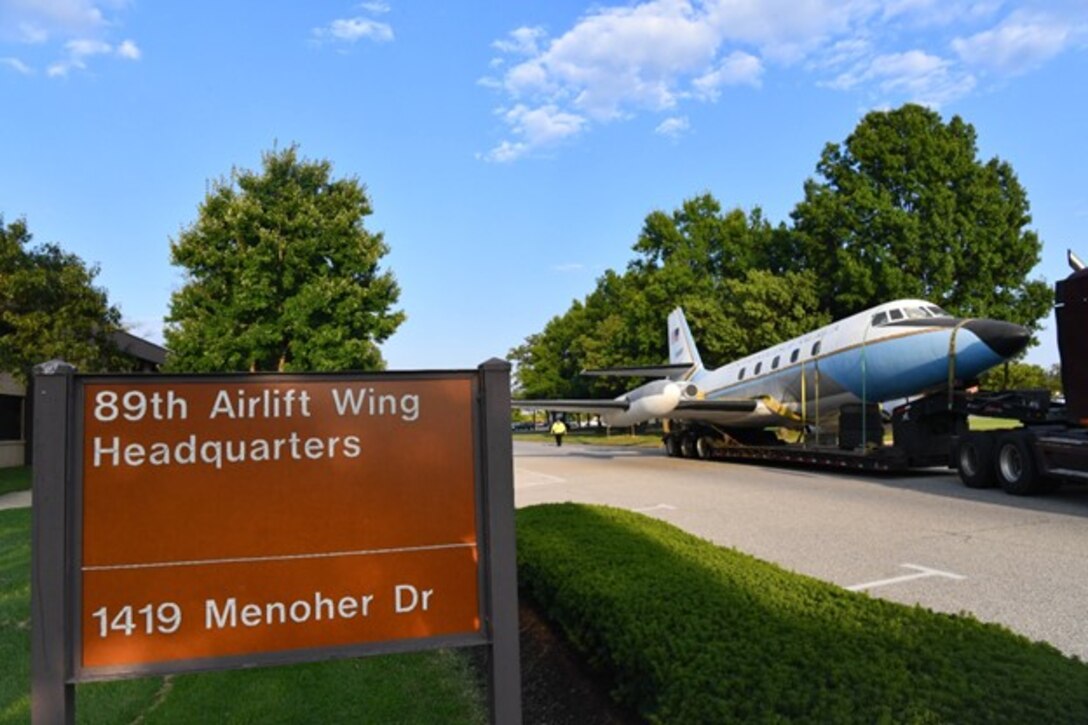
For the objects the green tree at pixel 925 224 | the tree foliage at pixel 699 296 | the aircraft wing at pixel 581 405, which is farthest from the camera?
the tree foliage at pixel 699 296

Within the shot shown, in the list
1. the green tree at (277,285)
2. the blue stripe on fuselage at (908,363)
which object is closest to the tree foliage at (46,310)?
the green tree at (277,285)

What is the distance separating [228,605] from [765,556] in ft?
21.5

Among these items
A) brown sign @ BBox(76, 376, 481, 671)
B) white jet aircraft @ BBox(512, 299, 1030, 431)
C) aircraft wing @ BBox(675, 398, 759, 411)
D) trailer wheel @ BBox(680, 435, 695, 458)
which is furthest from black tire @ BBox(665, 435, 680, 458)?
brown sign @ BBox(76, 376, 481, 671)

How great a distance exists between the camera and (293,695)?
15.5 feet

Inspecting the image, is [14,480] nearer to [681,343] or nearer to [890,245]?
[681,343]

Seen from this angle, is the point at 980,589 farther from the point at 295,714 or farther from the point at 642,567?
the point at 295,714

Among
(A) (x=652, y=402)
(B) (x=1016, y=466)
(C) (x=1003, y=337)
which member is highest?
(C) (x=1003, y=337)

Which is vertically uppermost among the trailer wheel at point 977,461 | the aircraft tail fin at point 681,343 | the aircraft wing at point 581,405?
the aircraft tail fin at point 681,343

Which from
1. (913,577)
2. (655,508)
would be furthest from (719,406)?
(913,577)

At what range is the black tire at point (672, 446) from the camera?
27109 millimetres

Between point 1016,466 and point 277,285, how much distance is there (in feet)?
80.2

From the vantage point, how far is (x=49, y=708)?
106 inches

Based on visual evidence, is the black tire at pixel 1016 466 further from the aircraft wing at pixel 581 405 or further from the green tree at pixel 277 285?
the green tree at pixel 277 285

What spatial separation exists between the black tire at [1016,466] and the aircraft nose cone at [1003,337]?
9.08ft
